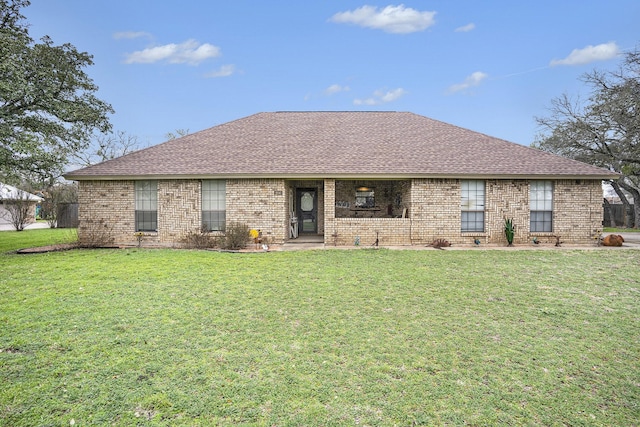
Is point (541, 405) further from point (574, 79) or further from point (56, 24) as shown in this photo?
point (574, 79)

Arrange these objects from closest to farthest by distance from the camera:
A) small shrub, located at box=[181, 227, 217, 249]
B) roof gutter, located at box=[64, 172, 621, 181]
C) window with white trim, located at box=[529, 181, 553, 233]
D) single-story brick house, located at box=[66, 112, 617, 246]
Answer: small shrub, located at box=[181, 227, 217, 249] → roof gutter, located at box=[64, 172, 621, 181] → single-story brick house, located at box=[66, 112, 617, 246] → window with white trim, located at box=[529, 181, 553, 233]

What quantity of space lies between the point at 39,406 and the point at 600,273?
34.4ft

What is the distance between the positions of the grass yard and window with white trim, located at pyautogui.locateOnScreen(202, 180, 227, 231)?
518 cm

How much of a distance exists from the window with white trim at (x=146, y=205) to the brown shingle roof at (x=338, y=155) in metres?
0.55

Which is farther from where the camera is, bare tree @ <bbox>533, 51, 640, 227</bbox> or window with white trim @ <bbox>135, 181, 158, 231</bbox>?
bare tree @ <bbox>533, 51, 640, 227</bbox>

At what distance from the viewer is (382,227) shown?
1262 cm

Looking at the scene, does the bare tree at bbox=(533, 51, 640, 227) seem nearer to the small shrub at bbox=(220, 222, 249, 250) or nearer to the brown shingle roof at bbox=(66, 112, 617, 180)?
the brown shingle roof at bbox=(66, 112, 617, 180)

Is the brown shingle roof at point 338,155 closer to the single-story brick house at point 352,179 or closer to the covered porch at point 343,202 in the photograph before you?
the single-story brick house at point 352,179

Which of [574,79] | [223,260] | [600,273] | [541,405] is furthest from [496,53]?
[541,405]

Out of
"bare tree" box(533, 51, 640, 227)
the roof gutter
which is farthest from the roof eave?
"bare tree" box(533, 51, 640, 227)

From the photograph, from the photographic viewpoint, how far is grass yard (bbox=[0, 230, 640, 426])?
2902 mm

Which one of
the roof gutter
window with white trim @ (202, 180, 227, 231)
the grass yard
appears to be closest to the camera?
the grass yard

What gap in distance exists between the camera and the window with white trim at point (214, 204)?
511 inches

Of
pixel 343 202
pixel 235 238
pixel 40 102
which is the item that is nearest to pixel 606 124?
pixel 343 202
